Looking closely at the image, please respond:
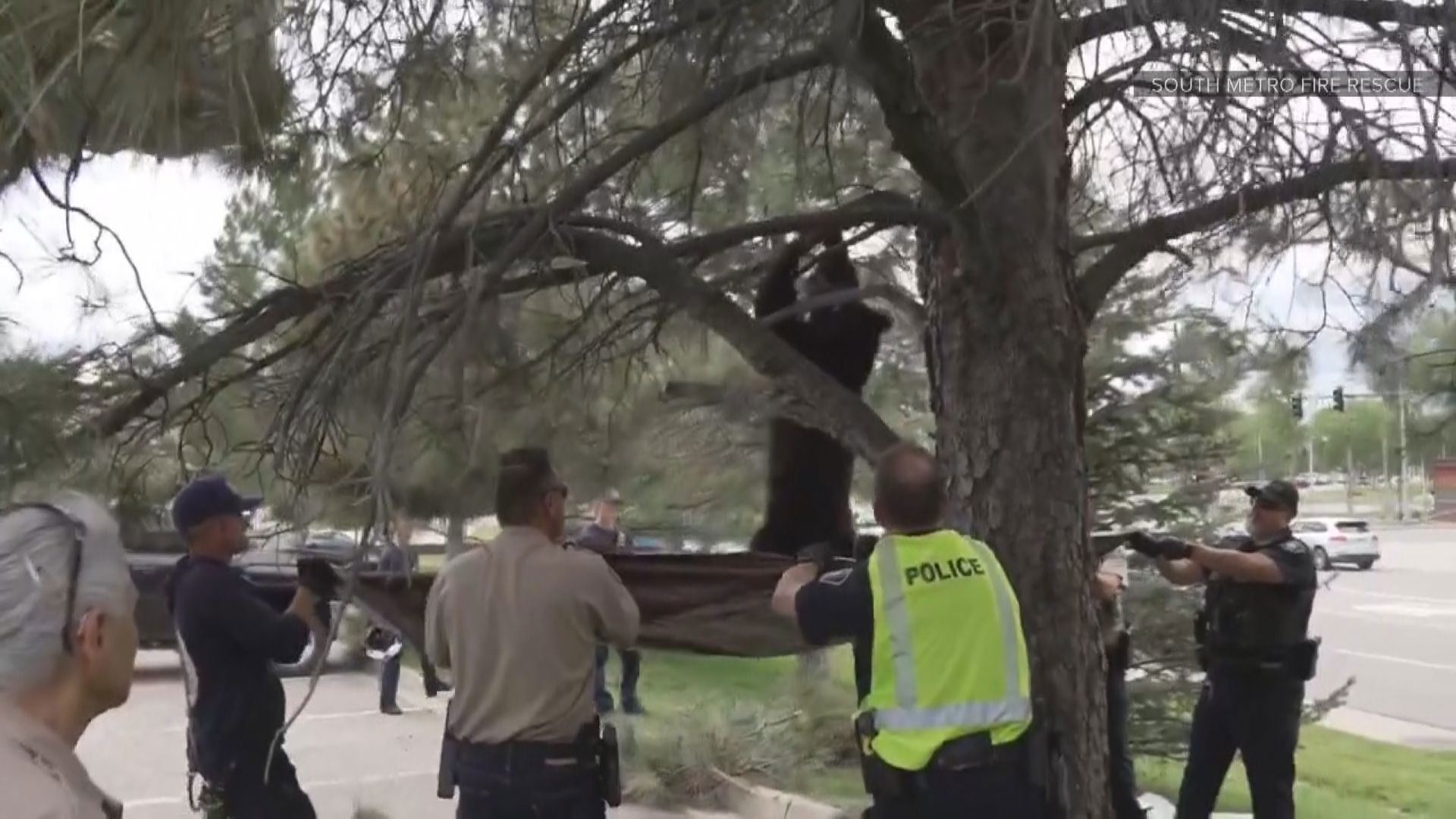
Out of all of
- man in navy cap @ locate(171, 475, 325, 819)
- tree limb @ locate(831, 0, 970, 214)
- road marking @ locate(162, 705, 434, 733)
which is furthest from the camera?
road marking @ locate(162, 705, 434, 733)

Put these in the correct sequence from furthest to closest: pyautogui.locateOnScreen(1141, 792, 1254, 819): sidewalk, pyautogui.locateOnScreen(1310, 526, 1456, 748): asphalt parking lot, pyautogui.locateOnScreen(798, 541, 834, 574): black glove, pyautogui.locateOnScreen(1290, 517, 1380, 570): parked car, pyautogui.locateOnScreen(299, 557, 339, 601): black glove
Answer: pyautogui.locateOnScreen(1290, 517, 1380, 570): parked car, pyautogui.locateOnScreen(1310, 526, 1456, 748): asphalt parking lot, pyautogui.locateOnScreen(1141, 792, 1254, 819): sidewalk, pyautogui.locateOnScreen(299, 557, 339, 601): black glove, pyautogui.locateOnScreen(798, 541, 834, 574): black glove

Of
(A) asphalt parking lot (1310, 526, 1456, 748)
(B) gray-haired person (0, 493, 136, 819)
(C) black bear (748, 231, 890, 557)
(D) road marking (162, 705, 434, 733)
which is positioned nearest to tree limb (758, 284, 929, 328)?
(C) black bear (748, 231, 890, 557)

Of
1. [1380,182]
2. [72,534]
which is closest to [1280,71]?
[1380,182]

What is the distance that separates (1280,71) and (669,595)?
242 centimetres

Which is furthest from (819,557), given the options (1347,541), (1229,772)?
(1347,541)

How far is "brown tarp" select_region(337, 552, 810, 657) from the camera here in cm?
429

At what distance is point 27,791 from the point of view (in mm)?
1364

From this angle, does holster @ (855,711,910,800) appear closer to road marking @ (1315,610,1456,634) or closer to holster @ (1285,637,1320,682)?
holster @ (1285,637,1320,682)

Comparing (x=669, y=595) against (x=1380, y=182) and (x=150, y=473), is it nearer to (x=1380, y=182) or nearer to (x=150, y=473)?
(x=150, y=473)

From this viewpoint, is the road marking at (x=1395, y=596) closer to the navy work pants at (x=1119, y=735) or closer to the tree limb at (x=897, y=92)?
the navy work pants at (x=1119, y=735)

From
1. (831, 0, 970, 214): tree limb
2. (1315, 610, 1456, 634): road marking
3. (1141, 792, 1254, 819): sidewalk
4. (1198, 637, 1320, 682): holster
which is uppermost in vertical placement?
(831, 0, 970, 214): tree limb

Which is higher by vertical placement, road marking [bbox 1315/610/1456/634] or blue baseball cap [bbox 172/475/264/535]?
blue baseball cap [bbox 172/475/264/535]

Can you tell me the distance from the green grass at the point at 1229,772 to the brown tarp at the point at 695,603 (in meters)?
2.88

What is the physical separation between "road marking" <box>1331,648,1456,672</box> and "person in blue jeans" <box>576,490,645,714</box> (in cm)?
825
